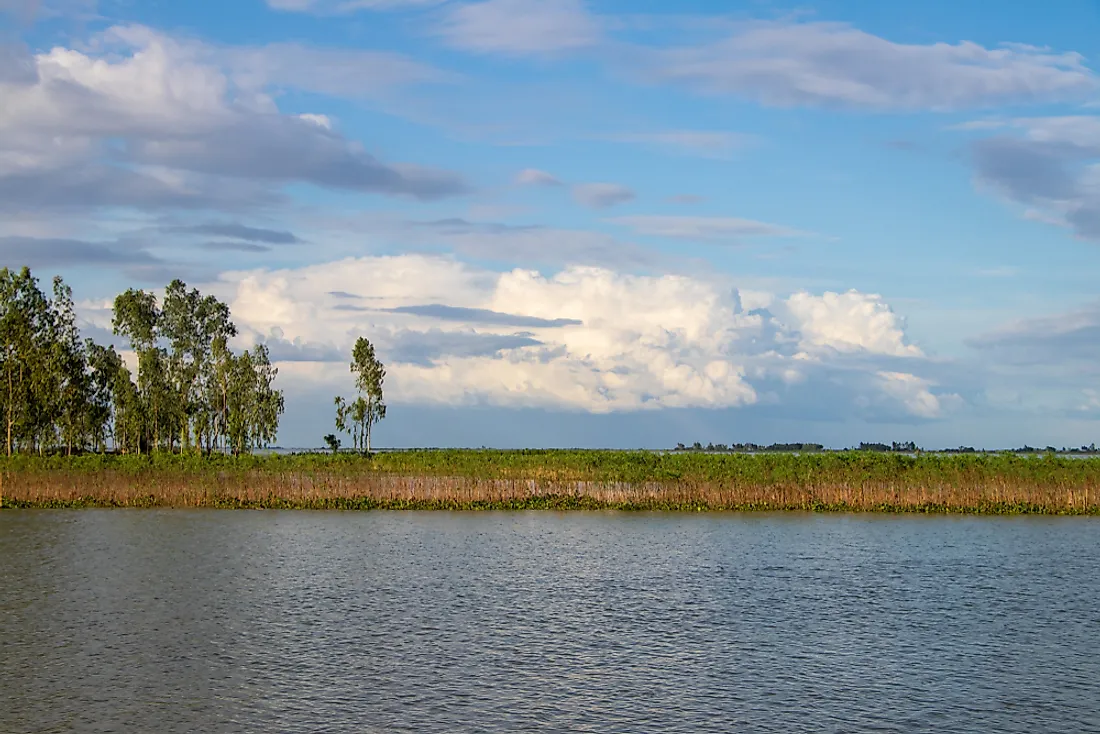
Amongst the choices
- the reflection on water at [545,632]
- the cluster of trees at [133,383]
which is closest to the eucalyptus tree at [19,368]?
the cluster of trees at [133,383]

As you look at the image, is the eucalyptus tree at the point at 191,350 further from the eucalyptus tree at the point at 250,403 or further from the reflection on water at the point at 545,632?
the reflection on water at the point at 545,632

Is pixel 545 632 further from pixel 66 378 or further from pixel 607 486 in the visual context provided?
pixel 66 378

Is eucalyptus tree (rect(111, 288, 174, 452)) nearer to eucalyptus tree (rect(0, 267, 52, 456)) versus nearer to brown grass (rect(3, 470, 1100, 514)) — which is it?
eucalyptus tree (rect(0, 267, 52, 456))

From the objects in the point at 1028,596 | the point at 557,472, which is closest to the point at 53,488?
the point at 557,472

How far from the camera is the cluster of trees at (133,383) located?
6875 cm

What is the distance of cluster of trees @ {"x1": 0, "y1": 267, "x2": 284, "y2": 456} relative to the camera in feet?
226

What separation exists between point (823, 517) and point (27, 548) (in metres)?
33.1

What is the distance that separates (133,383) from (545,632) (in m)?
70.6

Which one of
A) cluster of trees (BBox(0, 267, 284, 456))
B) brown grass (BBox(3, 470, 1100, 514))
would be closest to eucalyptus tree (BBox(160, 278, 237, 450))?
cluster of trees (BBox(0, 267, 284, 456))

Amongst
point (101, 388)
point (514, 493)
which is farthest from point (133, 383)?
A: point (514, 493)

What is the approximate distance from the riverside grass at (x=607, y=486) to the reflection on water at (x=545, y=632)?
7.78 metres

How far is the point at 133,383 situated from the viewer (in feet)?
279

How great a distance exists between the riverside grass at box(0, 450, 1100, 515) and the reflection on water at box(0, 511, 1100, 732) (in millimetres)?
7775

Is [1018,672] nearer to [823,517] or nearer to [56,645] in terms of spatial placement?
[56,645]
